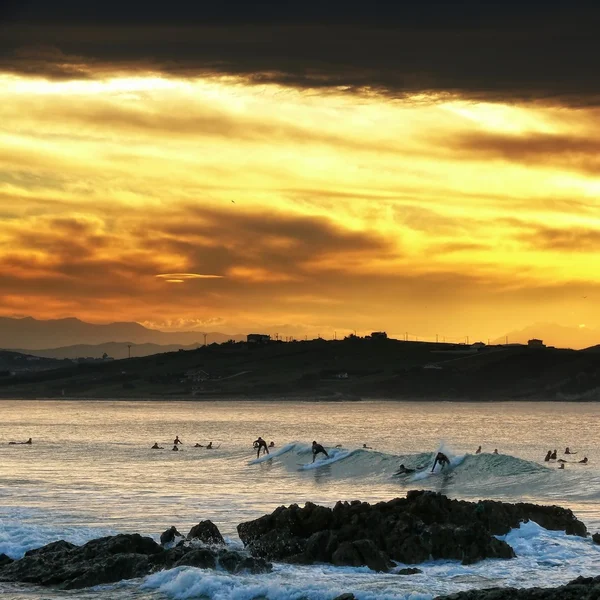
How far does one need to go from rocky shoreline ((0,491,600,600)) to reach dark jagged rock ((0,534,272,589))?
26mm

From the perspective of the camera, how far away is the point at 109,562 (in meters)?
28.4

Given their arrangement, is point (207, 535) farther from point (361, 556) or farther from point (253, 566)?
point (361, 556)

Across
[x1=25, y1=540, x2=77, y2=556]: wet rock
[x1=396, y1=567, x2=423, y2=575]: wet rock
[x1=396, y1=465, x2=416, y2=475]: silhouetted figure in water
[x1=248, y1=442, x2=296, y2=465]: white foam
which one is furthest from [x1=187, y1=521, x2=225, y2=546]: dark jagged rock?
[x1=248, y1=442, x2=296, y2=465]: white foam

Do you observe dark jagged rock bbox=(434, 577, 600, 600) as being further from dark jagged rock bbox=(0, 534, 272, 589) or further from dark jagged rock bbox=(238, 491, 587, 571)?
dark jagged rock bbox=(0, 534, 272, 589)

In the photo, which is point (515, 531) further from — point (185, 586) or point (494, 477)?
point (494, 477)

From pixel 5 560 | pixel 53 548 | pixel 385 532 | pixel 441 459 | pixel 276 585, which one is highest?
pixel 441 459

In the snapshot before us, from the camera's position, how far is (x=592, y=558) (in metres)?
29.9

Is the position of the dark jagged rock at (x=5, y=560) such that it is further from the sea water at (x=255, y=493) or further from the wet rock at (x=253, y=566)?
the wet rock at (x=253, y=566)

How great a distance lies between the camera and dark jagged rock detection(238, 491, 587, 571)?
97.7 ft

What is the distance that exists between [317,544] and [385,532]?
205 centimetres

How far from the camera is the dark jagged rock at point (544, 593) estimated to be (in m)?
22.7

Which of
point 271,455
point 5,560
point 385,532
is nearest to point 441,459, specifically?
point 271,455

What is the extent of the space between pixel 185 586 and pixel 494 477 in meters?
29.8

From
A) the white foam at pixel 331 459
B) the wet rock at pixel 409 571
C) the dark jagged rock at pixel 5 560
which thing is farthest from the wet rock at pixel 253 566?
the white foam at pixel 331 459
